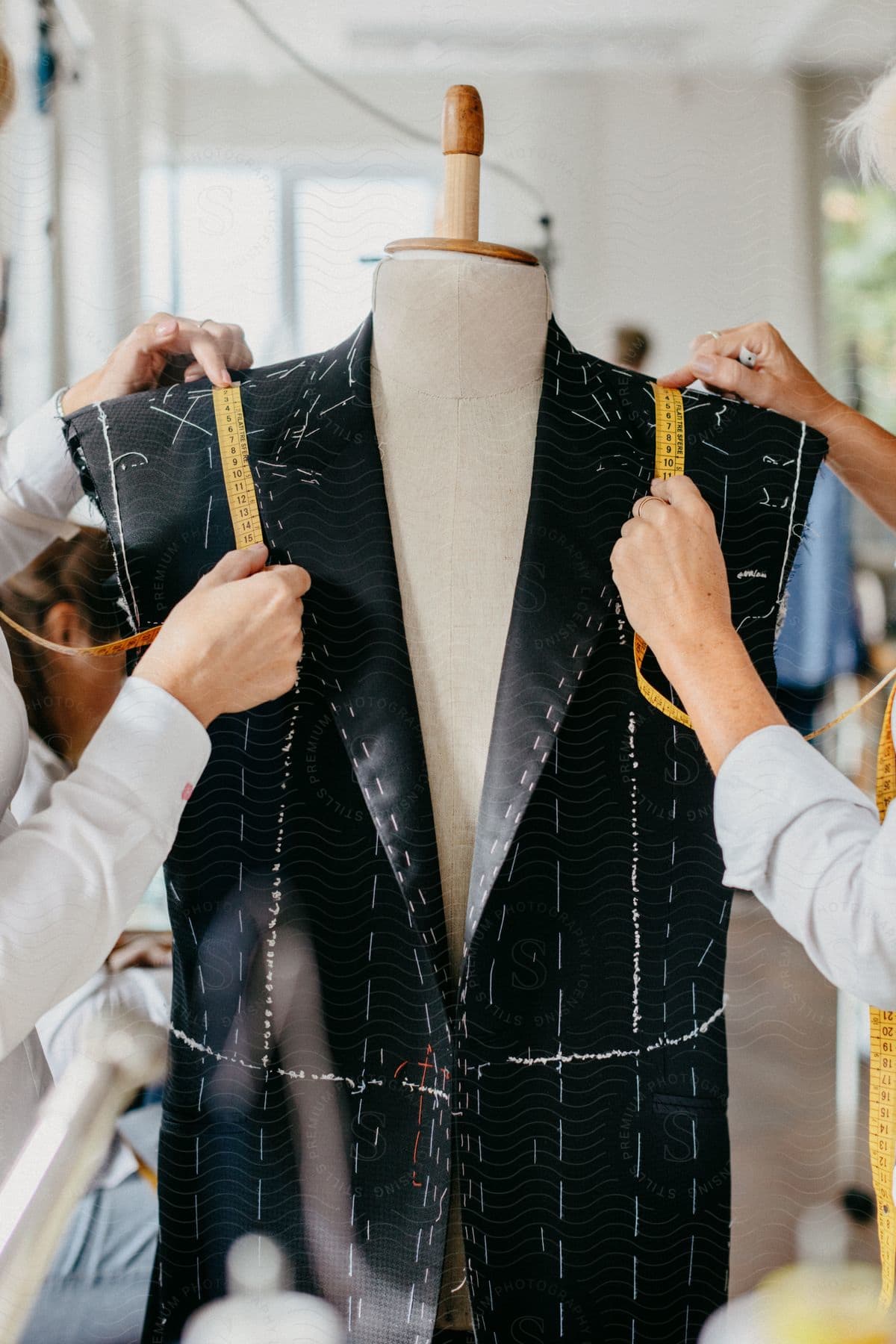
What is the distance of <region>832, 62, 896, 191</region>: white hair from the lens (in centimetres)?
97

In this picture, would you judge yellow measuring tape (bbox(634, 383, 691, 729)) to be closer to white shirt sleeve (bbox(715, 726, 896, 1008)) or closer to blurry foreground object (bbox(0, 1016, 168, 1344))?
white shirt sleeve (bbox(715, 726, 896, 1008))

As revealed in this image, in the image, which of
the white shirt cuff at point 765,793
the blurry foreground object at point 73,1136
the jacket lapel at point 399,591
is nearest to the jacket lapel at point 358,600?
the jacket lapel at point 399,591

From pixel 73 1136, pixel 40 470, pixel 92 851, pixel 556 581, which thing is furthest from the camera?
pixel 73 1136

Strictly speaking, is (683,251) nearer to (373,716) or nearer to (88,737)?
(373,716)

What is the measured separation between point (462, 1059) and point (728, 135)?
0.86 metres

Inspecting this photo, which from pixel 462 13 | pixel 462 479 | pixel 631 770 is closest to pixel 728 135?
pixel 462 13

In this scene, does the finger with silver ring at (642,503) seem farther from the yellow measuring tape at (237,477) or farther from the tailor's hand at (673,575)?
the yellow measuring tape at (237,477)

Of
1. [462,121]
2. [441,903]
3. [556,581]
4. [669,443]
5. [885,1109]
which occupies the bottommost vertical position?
[885,1109]

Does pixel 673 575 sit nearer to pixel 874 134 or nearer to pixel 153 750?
pixel 153 750

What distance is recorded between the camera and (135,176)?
96 centimetres

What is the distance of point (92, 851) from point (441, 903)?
0.80ft

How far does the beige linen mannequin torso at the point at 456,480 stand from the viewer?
0.76m

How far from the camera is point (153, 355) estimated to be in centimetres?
89

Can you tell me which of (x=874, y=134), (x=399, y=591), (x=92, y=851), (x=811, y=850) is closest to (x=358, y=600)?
(x=399, y=591)
